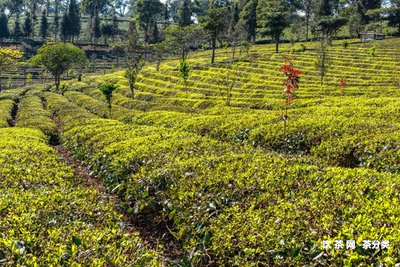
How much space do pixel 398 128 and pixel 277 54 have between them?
2458 inches

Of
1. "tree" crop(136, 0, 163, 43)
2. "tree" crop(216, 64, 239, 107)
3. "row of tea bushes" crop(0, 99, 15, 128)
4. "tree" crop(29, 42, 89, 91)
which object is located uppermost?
"tree" crop(136, 0, 163, 43)

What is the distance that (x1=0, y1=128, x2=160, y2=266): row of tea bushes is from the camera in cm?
636

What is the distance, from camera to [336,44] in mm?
79375

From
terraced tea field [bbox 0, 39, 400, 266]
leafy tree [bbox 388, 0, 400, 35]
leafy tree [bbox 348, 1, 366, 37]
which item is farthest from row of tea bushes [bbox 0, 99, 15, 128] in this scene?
leafy tree [bbox 388, 0, 400, 35]

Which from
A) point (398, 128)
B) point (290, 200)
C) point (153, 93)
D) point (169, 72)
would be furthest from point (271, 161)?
point (169, 72)

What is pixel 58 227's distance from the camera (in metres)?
7.71

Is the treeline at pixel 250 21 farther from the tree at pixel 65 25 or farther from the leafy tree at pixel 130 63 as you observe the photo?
the leafy tree at pixel 130 63

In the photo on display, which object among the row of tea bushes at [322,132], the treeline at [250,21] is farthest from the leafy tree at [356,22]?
the row of tea bushes at [322,132]

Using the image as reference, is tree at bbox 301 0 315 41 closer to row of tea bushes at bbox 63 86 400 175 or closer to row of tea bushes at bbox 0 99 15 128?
row of tea bushes at bbox 0 99 15 128

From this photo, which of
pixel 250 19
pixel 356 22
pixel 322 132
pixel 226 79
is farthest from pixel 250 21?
pixel 322 132

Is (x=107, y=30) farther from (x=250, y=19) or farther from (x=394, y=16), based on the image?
(x=394, y=16)

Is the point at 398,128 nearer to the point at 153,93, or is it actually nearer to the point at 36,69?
the point at 153,93

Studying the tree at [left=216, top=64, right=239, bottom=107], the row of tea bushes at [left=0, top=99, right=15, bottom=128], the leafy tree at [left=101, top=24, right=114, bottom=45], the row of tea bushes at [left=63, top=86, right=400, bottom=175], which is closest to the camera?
the row of tea bushes at [left=63, top=86, right=400, bottom=175]

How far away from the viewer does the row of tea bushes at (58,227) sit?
636cm
